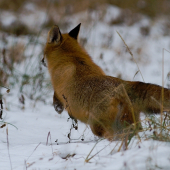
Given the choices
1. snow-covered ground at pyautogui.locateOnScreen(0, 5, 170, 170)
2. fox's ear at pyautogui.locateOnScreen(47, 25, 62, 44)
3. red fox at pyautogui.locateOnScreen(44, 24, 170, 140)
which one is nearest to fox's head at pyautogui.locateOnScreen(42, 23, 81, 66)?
fox's ear at pyautogui.locateOnScreen(47, 25, 62, 44)

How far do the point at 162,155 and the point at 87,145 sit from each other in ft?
3.34

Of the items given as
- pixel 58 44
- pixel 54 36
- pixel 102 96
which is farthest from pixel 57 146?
pixel 54 36

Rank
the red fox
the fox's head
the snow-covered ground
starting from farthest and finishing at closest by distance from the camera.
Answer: the fox's head
the red fox
the snow-covered ground

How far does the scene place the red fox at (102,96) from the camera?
321 cm

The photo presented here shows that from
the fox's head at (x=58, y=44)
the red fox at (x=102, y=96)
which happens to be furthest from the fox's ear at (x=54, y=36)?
the red fox at (x=102, y=96)

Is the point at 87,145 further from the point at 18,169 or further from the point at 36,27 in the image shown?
the point at 36,27

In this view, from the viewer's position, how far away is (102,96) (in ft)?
11.1

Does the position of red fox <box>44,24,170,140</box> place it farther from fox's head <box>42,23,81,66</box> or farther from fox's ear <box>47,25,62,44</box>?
fox's ear <box>47,25,62,44</box>

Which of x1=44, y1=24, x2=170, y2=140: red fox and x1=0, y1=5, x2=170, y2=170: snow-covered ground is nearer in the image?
x1=0, y1=5, x2=170, y2=170: snow-covered ground

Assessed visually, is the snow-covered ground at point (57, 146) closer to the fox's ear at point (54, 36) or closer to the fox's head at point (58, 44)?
the fox's head at point (58, 44)

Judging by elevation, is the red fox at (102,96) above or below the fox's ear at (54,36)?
below

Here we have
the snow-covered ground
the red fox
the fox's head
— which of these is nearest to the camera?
the snow-covered ground

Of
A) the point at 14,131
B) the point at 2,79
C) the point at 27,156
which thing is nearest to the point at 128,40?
the point at 2,79

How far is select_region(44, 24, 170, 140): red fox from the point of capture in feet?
10.5
